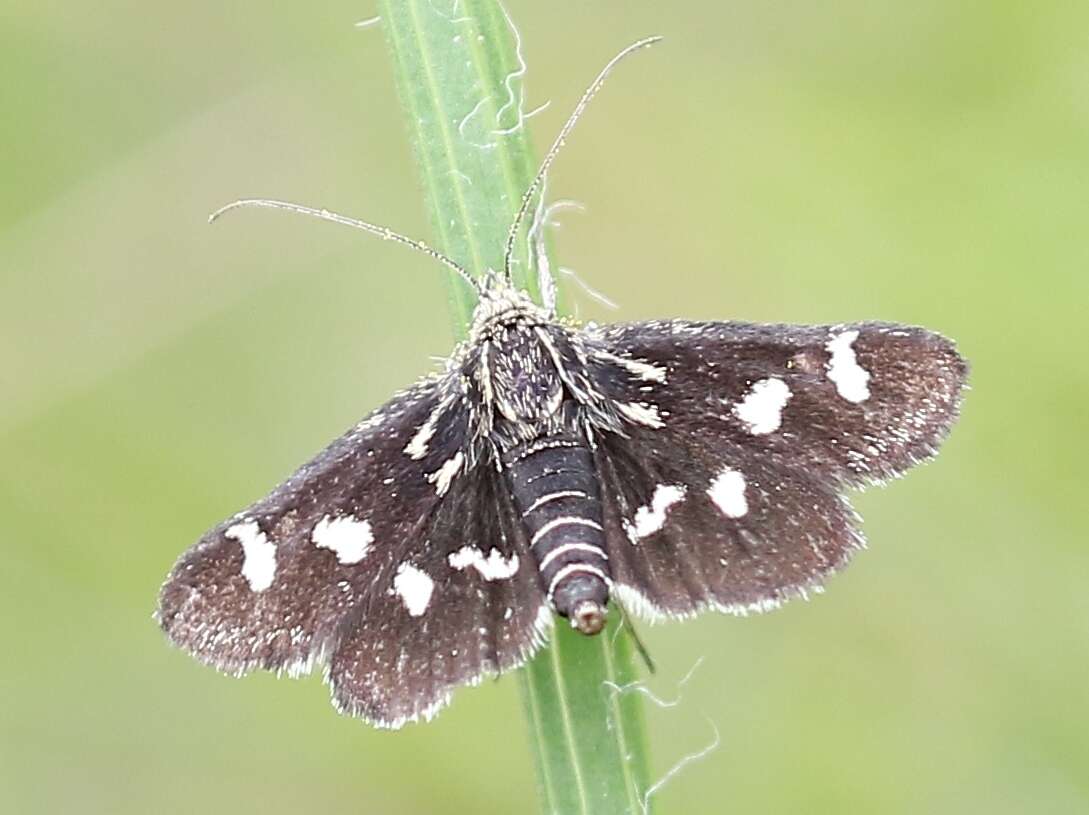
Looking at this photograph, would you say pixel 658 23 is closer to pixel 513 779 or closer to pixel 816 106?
pixel 816 106

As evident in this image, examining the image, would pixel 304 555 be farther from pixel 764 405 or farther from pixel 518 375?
pixel 764 405

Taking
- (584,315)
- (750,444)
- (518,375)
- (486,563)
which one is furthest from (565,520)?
(584,315)

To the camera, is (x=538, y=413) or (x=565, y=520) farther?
(x=538, y=413)

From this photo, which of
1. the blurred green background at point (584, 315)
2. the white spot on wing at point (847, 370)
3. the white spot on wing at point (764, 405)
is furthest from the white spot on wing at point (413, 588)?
the blurred green background at point (584, 315)

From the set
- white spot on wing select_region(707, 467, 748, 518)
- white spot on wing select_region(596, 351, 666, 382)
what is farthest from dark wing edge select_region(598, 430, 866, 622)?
white spot on wing select_region(596, 351, 666, 382)

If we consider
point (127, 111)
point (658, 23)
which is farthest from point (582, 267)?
point (127, 111)

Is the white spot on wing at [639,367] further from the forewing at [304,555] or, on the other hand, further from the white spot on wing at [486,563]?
the white spot on wing at [486,563]
